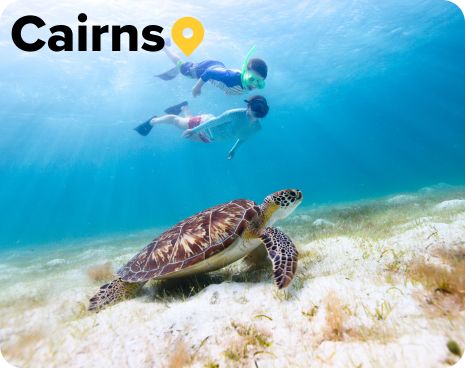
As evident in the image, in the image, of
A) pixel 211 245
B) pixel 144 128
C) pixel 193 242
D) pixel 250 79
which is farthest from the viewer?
pixel 144 128

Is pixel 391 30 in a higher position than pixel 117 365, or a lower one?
higher

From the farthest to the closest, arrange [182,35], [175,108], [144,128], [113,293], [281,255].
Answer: [175,108] < [144,128] < [182,35] < [113,293] < [281,255]


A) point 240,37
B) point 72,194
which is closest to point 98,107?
point 240,37

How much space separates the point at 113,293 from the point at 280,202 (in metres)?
3.20

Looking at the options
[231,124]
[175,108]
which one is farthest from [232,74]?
[175,108]

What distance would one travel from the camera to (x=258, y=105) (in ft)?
35.2

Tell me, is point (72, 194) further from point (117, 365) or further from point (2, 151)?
point (117, 365)

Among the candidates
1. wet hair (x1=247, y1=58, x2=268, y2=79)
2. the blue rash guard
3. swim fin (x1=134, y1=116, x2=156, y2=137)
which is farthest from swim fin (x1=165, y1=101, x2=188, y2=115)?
wet hair (x1=247, y1=58, x2=268, y2=79)

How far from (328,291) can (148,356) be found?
1.97 metres

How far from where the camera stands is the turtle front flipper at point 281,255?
3211 mm

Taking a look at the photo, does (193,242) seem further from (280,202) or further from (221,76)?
(221,76)

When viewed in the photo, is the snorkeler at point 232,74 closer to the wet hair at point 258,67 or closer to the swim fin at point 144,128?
the wet hair at point 258,67

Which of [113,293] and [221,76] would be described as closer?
[113,293]

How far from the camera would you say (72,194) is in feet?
387
